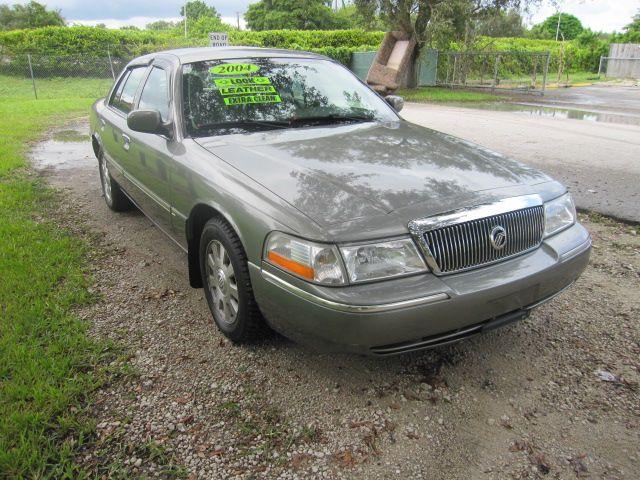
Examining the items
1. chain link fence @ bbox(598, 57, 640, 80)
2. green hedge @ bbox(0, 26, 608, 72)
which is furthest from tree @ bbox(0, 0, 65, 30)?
chain link fence @ bbox(598, 57, 640, 80)

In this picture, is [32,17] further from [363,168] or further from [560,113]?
[363,168]

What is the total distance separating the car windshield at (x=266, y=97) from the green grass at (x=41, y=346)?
1.49 m

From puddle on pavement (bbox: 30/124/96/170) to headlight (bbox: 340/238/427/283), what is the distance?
6.69m

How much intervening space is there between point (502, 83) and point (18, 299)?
2480cm

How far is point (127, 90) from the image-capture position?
488 cm

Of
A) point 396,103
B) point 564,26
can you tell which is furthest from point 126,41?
point 564,26

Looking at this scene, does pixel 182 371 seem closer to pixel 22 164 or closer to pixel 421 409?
pixel 421 409

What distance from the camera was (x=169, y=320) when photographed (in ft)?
11.3

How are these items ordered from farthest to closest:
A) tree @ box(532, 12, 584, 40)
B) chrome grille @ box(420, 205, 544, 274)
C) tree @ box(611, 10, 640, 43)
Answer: tree @ box(532, 12, 584, 40) < tree @ box(611, 10, 640, 43) < chrome grille @ box(420, 205, 544, 274)

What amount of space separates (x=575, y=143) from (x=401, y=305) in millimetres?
8443

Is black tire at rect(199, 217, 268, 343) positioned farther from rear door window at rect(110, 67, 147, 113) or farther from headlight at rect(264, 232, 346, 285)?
rear door window at rect(110, 67, 147, 113)

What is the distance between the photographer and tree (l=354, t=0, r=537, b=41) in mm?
18781

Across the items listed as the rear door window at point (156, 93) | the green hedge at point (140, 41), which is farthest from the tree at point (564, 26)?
the rear door window at point (156, 93)

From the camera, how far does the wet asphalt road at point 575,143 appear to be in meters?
6.07
